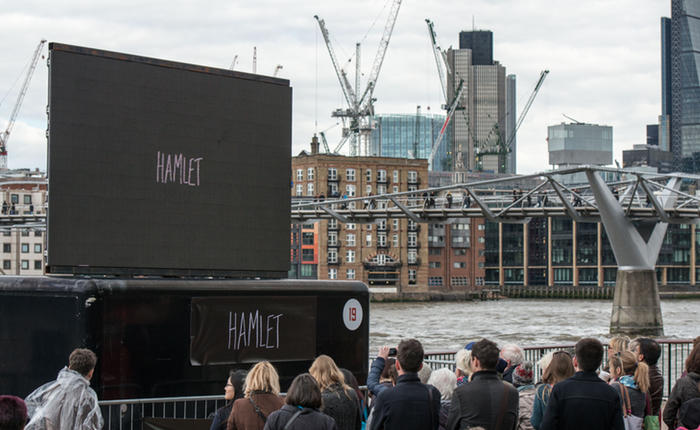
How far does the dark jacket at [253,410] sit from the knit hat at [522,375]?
1.94 metres

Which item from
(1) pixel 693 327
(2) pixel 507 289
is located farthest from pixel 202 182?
(2) pixel 507 289

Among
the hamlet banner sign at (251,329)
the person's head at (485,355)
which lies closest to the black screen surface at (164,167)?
the hamlet banner sign at (251,329)

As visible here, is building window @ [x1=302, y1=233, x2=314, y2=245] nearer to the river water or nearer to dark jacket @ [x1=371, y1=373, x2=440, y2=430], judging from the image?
the river water

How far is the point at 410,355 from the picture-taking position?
23.8 feet

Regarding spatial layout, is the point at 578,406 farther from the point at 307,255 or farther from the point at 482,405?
the point at 307,255

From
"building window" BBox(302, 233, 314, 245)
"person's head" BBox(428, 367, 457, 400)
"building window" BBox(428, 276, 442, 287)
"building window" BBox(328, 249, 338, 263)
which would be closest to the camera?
"person's head" BBox(428, 367, 457, 400)

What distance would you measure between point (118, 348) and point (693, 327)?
218 ft

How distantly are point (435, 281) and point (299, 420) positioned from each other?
128831mm

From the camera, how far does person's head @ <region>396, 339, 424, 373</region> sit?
724 centimetres

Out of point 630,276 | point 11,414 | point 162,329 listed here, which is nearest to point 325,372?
point 162,329

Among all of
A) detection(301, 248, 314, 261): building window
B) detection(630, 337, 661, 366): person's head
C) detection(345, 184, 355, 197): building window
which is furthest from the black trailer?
detection(345, 184, 355, 197): building window

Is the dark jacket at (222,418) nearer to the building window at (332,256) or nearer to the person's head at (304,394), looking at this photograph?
the person's head at (304,394)

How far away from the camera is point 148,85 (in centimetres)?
1043

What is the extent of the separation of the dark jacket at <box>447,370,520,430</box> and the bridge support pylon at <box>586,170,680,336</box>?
52676 millimetres
